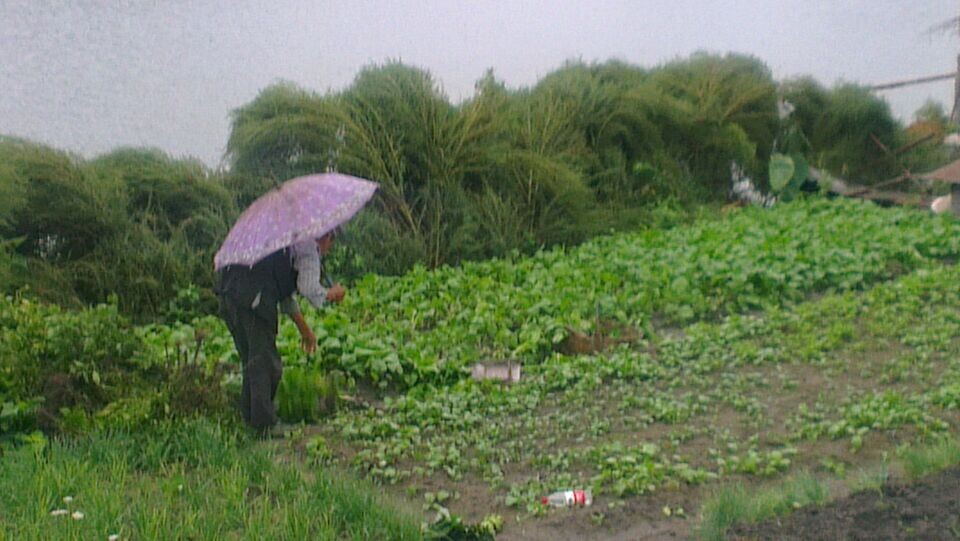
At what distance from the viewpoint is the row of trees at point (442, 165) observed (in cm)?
1013

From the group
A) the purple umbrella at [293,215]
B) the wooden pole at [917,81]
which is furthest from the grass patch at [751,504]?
the wooden pole at [917,81]

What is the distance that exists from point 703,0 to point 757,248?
6.09m

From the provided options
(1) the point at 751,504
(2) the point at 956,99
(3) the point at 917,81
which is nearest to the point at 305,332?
(1) the point at 751,504

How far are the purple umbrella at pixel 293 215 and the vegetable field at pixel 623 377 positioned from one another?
41.0 inches

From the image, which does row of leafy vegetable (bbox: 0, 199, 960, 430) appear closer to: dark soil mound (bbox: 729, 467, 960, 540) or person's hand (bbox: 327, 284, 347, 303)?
person's hand (bbox: 327, 284, 347, 303)

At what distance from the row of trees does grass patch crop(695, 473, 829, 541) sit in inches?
154

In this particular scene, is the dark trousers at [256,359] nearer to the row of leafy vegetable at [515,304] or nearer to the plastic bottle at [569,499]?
the row of leafy vegetable at [515,304]

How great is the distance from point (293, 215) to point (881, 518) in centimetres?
327

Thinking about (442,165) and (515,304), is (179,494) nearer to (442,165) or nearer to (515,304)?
(515,304)

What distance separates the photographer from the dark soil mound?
4.30 metres

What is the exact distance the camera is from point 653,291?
31.6 ft

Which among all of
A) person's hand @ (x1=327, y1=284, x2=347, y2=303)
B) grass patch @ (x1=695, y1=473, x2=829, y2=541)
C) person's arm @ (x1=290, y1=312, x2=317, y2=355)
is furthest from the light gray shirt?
grass patch @ (x1=695, y1=473, x2=829, y2=541)

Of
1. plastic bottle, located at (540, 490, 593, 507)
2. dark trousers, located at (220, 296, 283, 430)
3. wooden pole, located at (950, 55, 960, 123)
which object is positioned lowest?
plastic bottle, located at (540, 490, 593, 507)

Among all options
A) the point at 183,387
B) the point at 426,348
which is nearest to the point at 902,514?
the point at 183,387
